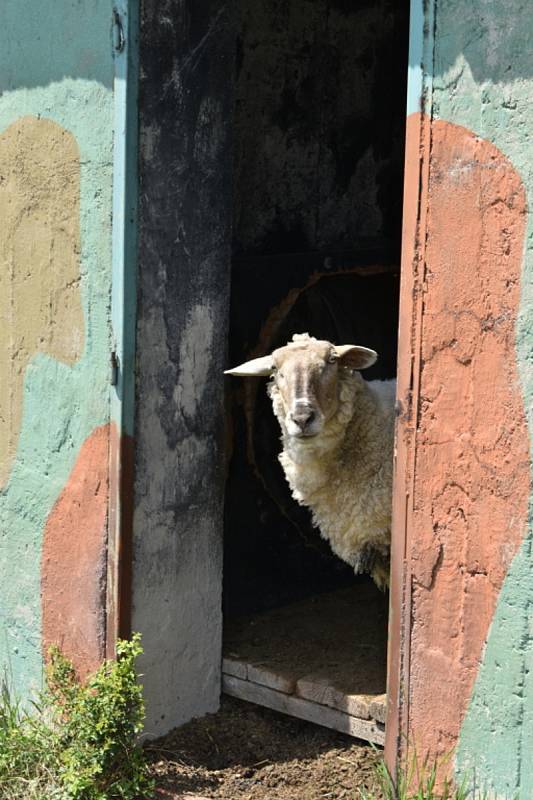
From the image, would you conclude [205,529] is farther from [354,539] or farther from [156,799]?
[156,799]

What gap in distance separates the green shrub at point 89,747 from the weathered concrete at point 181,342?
33cm

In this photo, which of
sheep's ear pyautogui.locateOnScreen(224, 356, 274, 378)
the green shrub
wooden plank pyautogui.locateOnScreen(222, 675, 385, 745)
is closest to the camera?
the green shrub

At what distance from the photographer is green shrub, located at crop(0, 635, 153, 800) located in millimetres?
4992

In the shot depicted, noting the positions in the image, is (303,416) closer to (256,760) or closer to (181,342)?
(181,342)

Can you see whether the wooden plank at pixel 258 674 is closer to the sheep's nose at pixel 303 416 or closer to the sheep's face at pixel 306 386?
the sheep's face at pixel 306 386

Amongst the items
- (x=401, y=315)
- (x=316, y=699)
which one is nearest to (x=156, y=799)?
(x=316, y=699)

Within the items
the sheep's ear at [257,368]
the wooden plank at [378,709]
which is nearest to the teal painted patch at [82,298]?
the sheep's ear at [257,368]

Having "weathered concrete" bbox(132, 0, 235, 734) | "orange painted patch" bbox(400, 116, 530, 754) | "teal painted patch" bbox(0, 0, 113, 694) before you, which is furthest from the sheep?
"orange painted patch" bbox(400, 116, 530, 754)

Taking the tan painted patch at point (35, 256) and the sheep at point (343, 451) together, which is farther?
the tan painted patch at point (35, 256)

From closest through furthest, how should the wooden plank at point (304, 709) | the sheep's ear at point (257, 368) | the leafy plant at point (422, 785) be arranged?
the leafy plant at point (422, 785)
the wooden plank at point (304, 709)
the sheep's ear at point (257, 368)

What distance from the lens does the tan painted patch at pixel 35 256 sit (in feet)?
18.3

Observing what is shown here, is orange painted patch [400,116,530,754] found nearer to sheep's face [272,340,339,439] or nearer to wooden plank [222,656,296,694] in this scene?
sheep's face [272,340,339,439]

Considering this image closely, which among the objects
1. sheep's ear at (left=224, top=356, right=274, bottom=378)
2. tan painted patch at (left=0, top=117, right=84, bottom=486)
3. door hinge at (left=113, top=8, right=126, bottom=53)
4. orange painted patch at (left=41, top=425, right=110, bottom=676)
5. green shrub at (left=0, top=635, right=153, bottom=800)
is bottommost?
green shrub at (left=0, top=635, right=153, bottom=800)

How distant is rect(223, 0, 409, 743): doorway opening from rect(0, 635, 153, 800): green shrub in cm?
80
